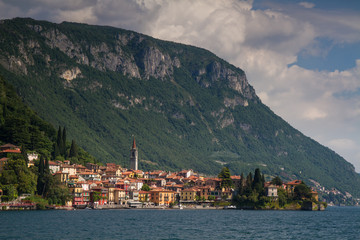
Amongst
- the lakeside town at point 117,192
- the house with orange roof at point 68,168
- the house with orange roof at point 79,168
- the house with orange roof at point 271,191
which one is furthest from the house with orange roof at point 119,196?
the house with orange roof at point 271,191

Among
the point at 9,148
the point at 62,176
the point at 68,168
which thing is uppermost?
the point at 9,148

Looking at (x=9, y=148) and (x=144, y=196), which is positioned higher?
(x=9, y=148)

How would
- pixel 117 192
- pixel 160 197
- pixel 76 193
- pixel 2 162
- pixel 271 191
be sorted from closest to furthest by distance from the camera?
pixel 2 162
pixel 76 193
pixel 271 191
pixel 117 192
pixel 160 197

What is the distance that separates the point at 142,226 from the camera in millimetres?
104812

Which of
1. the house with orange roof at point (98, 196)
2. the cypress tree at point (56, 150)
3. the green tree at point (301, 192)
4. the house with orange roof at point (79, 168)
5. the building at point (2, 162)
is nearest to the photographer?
the building at point (2, 162)

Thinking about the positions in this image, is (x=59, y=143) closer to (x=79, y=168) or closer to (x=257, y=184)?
(x=79, y=168)

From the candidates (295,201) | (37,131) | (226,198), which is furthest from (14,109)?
(295,201)

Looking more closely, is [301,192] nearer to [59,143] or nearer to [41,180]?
[59,143]

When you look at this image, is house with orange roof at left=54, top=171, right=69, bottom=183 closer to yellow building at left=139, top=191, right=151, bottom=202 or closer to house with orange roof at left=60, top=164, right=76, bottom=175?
house with orange roof at left=60, top=164, right=76, bottom=175

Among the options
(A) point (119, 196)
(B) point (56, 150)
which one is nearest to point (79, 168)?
(B) point (56, 150)

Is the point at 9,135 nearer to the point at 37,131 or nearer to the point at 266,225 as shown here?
the point at 37,131

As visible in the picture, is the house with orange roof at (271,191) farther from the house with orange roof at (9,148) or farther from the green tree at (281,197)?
A: the house with orange roof at (9,148)

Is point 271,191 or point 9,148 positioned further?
point 271,191

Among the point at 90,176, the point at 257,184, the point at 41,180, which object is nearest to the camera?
the point at 41,180
